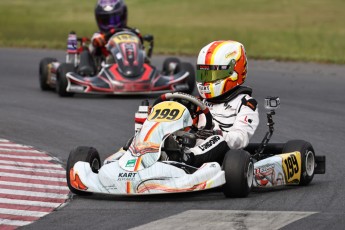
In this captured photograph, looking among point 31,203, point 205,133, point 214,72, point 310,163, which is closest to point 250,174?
point 205,133

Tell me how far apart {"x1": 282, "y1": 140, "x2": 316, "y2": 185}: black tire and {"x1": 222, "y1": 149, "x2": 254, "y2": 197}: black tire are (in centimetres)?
95

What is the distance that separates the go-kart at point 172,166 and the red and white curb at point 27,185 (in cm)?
34

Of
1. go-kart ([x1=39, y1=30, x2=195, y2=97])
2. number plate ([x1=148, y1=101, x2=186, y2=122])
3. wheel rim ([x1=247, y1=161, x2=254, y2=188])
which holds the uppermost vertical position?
number plate ([x1=148, y1=101, x2=186, y2=122])

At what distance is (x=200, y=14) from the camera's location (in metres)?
43.6

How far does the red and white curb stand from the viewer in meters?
8.23

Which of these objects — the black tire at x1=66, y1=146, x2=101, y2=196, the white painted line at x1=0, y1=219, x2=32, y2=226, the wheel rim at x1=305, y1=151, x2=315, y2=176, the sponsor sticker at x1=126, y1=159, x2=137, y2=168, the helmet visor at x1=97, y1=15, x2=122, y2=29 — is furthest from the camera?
the helmet visor at x1=97, y1=15, x2=122, y2=29

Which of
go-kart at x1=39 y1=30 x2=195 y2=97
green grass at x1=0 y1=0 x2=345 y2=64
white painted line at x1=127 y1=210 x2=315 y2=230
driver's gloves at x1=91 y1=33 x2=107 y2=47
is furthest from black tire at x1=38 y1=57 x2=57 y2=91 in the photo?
white painted line at x1=127 y1=210 x2=315 y2=230

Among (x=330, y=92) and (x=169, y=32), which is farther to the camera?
(x=169, y=32)

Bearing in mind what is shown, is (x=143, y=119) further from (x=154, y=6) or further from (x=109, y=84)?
(x=154, y=6)

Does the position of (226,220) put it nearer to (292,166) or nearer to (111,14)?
(292,166)

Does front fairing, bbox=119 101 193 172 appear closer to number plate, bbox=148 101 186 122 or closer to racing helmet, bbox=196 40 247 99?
number plate, bbox=148 101 186 122

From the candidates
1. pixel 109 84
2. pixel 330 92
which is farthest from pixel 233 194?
pixel 330 92

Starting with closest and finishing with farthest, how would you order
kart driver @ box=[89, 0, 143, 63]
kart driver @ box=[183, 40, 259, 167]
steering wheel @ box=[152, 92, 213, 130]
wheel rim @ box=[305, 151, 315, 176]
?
steering wheel @ box=[152, 92, 213, 130]
kart driver @ box=[183, 40, 259, 167]
wheel rim @ box=[305, 151, 315, 176]
kart driver @ box=[89, 0, 143, 63]

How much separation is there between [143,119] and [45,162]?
2033 mm
